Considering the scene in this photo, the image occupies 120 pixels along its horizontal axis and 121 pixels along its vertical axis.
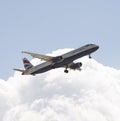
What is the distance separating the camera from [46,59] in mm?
194500

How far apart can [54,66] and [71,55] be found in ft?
29.3

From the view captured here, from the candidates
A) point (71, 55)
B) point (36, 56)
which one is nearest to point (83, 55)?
point (71, 55)

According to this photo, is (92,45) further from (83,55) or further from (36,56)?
(36,56)

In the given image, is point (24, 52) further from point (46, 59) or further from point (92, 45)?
point (92, 45)

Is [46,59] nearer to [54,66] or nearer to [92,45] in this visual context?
[54,66]

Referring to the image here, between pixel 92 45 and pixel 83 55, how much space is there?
503cm

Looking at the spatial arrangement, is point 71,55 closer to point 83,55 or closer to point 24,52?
point 83,55

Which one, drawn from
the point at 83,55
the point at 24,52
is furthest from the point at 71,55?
the point at 24,52

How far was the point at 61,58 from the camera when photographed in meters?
189

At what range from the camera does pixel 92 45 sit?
619 feet

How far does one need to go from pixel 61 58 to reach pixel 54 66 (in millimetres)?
5004

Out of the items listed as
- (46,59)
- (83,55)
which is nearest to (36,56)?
(46,59)

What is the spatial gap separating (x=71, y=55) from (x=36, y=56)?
48.6ft

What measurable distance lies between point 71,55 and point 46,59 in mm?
11530
